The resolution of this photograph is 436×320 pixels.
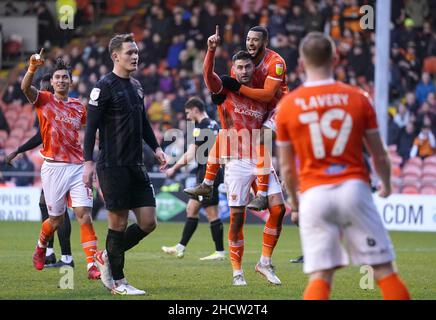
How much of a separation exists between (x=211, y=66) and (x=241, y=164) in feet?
4.39

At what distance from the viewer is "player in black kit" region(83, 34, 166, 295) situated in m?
10.3

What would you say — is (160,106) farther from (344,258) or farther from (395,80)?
(344,258)

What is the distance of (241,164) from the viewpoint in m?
11.8

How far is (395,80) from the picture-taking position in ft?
86.4

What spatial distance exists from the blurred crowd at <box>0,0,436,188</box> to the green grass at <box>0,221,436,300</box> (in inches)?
258

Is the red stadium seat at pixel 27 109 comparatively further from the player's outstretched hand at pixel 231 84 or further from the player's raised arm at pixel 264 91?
the player's raised arm at pixel 264 91

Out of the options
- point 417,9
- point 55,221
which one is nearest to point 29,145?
point 55,221

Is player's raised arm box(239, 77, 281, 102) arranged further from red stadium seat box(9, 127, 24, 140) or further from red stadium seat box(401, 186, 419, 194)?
red stadium seat box(9, 127, 24, 140)

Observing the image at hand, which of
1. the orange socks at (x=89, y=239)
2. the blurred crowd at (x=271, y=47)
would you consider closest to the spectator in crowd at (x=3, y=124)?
the blurred crowd at (x=271, y=47)

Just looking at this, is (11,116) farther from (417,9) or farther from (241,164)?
(241,164)

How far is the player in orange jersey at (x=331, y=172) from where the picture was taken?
24.0ft

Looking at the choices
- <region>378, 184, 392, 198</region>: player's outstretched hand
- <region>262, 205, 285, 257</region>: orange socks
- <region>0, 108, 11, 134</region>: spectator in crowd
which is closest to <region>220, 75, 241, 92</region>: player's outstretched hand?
<region>262, 205, 285, 257</region>: orange socks

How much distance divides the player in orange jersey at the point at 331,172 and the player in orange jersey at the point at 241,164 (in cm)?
423
